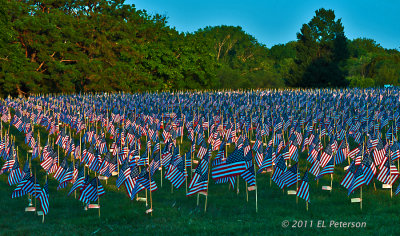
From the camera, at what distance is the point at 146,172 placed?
15.0 meters

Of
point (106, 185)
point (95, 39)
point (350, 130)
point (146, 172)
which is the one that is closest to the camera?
point (146, 172)

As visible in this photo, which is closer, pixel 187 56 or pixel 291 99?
pixel 291 99

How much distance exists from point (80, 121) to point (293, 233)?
2102 centimetres

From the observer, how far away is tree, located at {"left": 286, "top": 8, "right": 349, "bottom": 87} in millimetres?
80438

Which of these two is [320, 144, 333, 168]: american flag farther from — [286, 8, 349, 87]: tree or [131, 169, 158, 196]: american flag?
[286, 8, 349, 87]: tree

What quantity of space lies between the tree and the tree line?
16cm

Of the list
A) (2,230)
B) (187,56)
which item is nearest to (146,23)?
(187,56)

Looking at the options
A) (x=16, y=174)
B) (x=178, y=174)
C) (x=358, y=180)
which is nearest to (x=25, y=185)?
(x=16, y=174)

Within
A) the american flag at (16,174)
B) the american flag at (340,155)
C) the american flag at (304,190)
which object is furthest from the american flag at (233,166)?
the american flag at (16,174)

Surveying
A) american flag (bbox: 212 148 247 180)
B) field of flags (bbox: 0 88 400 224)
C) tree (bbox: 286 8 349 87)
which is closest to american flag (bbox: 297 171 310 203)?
field of flags (bbox: 0 88 400 224)

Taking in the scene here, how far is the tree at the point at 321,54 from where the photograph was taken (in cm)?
8044

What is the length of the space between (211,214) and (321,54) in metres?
73.5

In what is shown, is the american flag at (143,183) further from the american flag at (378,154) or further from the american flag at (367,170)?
the american flag at (378,154)

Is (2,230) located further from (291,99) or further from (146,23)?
(146,23)
